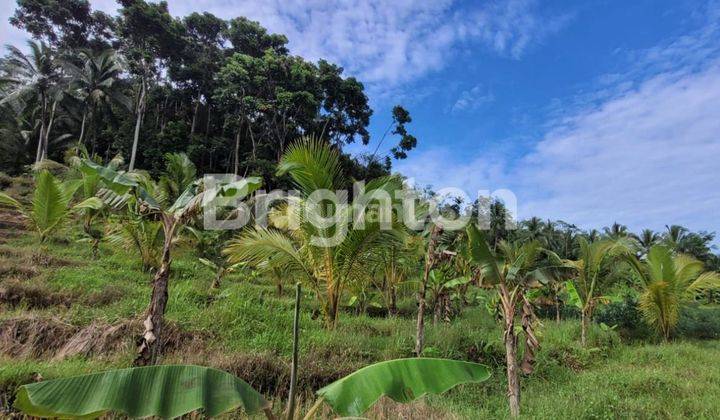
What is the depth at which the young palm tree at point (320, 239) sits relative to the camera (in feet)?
21.8

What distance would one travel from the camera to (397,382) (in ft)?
8.91

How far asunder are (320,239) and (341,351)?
72.3 inches

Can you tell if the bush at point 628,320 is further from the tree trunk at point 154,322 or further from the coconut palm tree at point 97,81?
the coconut palm tree at point 97,81

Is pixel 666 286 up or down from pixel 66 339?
up

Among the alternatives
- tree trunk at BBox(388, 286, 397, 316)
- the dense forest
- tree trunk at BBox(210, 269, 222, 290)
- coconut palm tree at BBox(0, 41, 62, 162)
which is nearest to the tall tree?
the dense forest

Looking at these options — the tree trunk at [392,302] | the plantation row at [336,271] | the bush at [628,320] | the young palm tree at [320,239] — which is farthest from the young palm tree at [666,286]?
the young palm tree at [320,239]

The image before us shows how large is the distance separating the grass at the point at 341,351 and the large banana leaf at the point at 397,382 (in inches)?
64.0

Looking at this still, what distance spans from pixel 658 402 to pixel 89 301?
8787mm

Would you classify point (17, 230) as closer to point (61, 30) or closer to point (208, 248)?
point (208, 248)

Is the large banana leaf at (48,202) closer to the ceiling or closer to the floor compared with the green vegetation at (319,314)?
closer to the ceiling

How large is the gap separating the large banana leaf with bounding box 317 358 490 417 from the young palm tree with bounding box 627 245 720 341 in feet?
30.7

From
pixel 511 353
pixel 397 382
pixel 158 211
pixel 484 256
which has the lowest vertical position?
pixel 511 353

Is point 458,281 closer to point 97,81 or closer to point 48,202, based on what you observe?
point 48,202

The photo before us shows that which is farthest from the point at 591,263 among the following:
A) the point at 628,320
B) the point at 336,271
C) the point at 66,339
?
the point at 66,339
